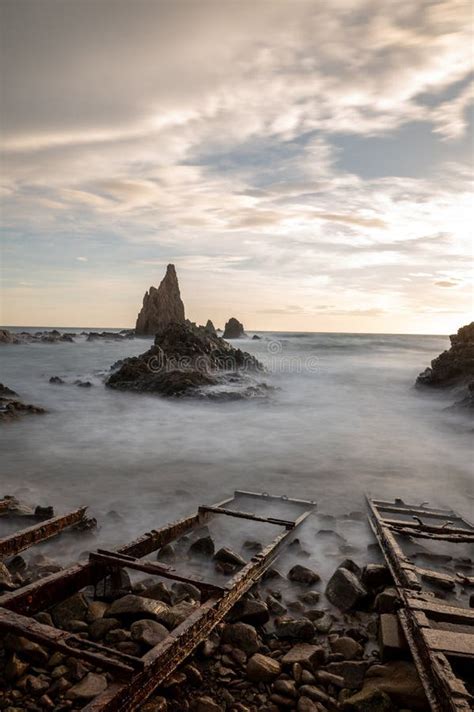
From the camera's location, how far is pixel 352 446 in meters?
10.8

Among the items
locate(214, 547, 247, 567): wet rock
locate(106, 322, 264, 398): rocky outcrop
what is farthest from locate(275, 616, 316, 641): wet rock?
locate(106, 322, 264, 398): rocky outcrop

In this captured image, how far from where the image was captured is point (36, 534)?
4695 mm

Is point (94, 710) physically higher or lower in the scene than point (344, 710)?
higher

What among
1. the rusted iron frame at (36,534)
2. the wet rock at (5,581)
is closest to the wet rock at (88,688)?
the wet rock at (5,581)

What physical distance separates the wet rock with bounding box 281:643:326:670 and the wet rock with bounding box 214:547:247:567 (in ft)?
4.55

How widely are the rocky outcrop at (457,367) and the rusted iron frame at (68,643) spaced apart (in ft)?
59.1

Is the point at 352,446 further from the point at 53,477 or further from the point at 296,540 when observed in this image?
the point at 53,477

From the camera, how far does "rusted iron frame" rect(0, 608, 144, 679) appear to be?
2.58m

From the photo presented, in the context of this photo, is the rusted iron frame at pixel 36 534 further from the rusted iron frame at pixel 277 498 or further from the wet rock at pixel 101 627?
the rusted iron frame at pixel 277 498

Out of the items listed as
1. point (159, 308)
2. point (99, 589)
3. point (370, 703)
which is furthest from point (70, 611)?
point (159, 308)

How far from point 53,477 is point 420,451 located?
793 centimetres

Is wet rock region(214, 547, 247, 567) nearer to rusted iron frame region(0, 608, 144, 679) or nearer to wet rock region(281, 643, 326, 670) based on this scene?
wet rock region(281, 643, 326, 670)

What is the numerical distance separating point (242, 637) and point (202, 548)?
1632 mm

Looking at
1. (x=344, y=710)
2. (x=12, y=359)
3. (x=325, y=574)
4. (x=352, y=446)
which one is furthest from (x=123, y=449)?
(x=12, y=359)
